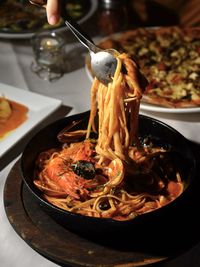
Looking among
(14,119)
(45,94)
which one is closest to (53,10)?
(14,119)

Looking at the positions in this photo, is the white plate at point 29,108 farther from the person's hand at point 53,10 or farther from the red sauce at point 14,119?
the person's hand at point 53,10

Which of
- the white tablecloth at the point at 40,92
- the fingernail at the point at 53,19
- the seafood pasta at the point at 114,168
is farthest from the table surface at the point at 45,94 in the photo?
the fingernail at the point at 53,19

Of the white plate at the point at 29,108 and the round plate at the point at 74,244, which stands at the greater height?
the round plate at the point at 74,244

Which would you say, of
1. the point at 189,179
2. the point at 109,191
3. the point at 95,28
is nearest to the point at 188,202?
the point at 189,179

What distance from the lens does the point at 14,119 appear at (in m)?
1.45

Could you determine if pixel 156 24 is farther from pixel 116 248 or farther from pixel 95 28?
pixel 116 248

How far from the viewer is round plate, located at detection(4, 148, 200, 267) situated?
0.91 m

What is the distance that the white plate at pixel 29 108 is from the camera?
52.2 inches

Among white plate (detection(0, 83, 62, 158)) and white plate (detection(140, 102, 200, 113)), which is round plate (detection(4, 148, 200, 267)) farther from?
white plate (detection(140, 102, 200, 113))

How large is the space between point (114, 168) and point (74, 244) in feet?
0.68

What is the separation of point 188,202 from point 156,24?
1548 mm

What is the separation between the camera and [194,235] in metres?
0.95

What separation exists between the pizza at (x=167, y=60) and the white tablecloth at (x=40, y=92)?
0.07 metres

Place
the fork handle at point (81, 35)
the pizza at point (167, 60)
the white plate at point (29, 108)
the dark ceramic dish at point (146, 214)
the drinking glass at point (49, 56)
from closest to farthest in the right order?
the dark ceramic dish at point (146, 214)
the fork handle at point (81, 35)
the white plate at point (29, 108)
the pizza at point (167, 60)
the drinking glass at point (49, 56)
